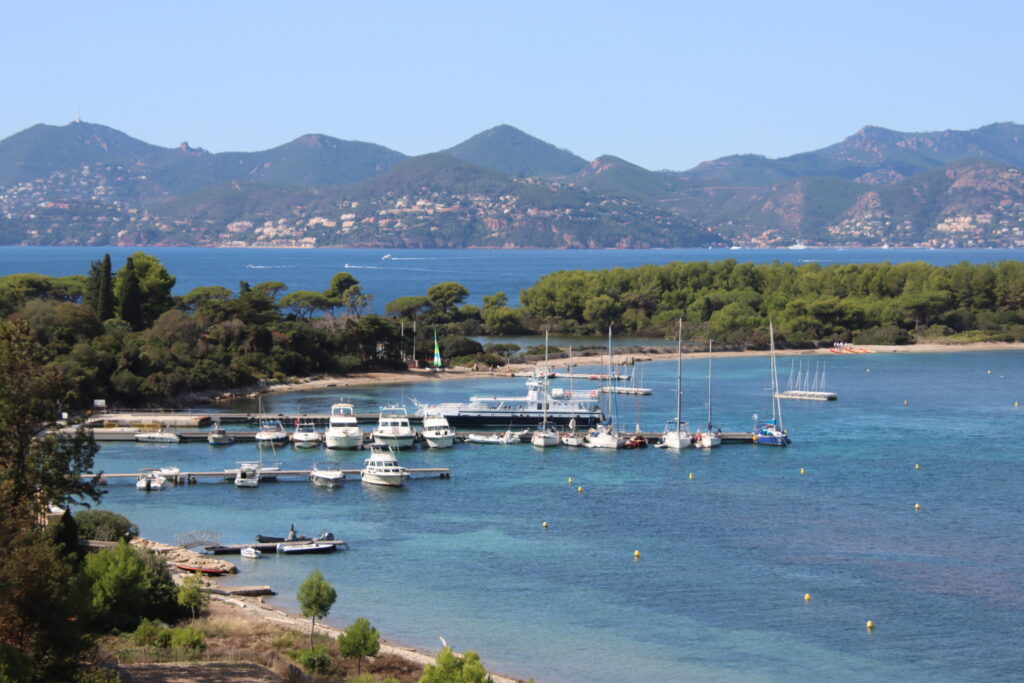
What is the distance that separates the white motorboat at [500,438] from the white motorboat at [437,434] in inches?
39.4

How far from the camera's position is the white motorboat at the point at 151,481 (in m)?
40.6

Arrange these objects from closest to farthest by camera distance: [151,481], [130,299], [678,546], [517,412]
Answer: [678,546] → [151,481] → [517,412] → [130,299]

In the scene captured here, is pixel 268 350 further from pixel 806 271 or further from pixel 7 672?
pixel 806 271

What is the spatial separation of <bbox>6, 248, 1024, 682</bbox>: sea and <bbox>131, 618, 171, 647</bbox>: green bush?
5666 millimetres

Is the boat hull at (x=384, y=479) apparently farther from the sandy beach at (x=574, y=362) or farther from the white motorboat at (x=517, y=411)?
the sandy beach at (x=574, y=362)

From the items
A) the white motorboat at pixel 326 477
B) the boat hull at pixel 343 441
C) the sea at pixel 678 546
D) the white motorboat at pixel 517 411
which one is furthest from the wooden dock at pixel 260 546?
the white motorboat at pixel 517 411

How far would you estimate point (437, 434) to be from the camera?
50062 mm

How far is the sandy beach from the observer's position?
67.9 m

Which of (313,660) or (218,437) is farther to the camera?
(218,437)

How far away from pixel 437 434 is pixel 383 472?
8303mm

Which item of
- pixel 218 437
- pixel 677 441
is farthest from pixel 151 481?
pixel 677 441

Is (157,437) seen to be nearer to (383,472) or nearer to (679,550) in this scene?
(383,472)

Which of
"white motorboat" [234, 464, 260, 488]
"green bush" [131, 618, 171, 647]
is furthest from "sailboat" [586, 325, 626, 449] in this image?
"green bush" [131, 618, 171, 647]

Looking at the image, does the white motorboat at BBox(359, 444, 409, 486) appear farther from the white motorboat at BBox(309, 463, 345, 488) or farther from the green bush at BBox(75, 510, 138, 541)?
the green bush at BBox(75, 510, 138, 541)
